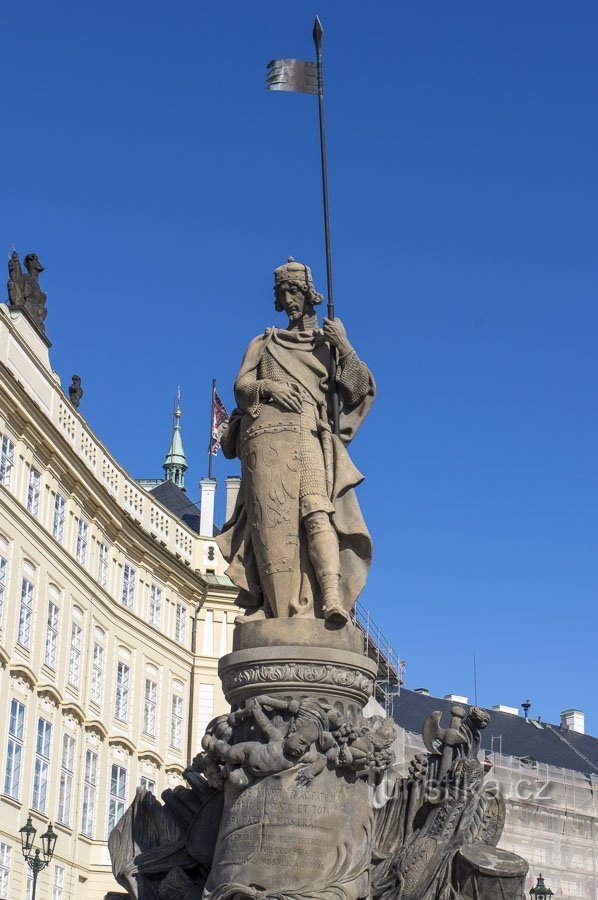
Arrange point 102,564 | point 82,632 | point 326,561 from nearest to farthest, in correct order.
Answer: point 326,561 → point 82,632 → point 102,564

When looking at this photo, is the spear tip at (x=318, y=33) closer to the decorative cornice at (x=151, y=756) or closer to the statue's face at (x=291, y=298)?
the statue's face at (x=291, y=298)

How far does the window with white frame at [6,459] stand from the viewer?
34.8m

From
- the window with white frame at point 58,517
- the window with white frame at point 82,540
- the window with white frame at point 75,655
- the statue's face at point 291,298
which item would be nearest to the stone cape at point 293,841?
the statue's face at point 291,298

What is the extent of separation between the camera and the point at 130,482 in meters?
45.8

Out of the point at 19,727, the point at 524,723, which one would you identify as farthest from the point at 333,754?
the point at 524,723

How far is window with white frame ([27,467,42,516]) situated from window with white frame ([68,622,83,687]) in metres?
4.13

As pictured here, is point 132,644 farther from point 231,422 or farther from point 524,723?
point 231,422

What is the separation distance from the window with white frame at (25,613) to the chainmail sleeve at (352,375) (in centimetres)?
2622

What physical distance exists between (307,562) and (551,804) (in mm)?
40347

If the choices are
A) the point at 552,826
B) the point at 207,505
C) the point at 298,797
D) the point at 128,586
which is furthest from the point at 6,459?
the point at 298,797

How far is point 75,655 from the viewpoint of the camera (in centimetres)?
3912

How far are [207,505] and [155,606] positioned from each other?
22.7 feet

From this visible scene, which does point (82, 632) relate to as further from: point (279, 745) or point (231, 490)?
point (279, 745)

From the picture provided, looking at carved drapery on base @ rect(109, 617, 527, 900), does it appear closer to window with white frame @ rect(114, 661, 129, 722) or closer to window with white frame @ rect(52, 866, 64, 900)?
window with white frame @ rect(52, 866, 64, 900)
